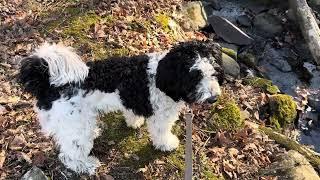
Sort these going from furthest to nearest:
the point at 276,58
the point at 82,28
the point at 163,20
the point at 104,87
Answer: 1. the point at 276,58
2. the point at 163,20
3. the point at 82,28
4. the point at 104,87

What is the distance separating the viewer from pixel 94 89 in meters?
5.14

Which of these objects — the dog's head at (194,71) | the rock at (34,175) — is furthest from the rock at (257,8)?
the rock at (34,175)

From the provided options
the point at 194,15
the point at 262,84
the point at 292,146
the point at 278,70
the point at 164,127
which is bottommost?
the point at 278,70

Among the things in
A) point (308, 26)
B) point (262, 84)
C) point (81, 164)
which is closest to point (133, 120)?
point (81, 164)

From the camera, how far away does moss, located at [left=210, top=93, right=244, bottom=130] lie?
21.9 ft

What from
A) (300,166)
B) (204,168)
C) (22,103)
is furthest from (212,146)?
(22,103)

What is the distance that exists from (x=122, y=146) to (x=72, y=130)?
3.68ft

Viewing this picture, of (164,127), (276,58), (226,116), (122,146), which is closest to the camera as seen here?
(164,127)

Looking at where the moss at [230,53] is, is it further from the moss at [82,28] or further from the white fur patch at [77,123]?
the white fur patch at [77,123]

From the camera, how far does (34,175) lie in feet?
17.4

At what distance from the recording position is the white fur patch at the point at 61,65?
4844 mm

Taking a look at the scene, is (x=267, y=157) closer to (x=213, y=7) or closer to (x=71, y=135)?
(x=71, y=135)

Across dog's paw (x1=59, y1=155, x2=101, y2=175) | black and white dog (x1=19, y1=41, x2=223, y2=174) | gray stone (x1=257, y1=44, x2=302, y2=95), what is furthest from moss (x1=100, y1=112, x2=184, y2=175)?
gray stone (x1=257, y1=44, x2=302, y2=95)

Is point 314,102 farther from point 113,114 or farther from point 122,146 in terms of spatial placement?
point 122,146
